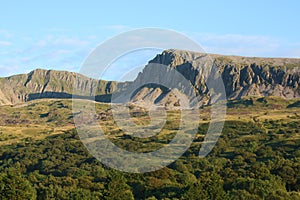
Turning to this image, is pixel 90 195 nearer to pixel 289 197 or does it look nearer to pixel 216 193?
pixel 216 193

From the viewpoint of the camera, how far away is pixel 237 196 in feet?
286

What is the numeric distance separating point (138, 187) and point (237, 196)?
28180 mm

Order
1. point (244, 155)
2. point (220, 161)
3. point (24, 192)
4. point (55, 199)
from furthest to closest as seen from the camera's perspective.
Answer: point (244, 155)
point (220, 161)
point (55, 199)
point (24, 192)

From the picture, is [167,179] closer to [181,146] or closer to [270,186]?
[270,186]

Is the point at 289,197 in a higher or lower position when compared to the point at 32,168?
higher

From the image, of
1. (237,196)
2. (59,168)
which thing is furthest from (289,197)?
(59,168)

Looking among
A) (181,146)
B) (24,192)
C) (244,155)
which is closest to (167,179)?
(24,192)

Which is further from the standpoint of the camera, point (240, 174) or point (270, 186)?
point (240, 174)

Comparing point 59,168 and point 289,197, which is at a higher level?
point 289,197

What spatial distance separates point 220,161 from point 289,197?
2943 inches

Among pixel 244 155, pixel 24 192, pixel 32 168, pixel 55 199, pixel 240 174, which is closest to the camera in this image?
pixel 24 192

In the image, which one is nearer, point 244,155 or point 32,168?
point 244,155

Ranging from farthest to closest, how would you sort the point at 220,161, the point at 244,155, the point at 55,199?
1. the point at 244,155
2. the point at 220,161
3. the point at 55,199

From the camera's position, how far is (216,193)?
87125mm
